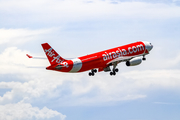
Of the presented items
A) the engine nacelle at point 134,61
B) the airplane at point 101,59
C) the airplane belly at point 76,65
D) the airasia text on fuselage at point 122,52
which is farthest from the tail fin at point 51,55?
the engine nacelle at point 134,61

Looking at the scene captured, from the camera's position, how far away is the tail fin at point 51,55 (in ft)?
388

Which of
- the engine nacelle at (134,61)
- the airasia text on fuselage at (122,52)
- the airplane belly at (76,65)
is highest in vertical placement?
the airasia text on fuselage at (122,52)

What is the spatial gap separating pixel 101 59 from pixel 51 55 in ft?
41.7

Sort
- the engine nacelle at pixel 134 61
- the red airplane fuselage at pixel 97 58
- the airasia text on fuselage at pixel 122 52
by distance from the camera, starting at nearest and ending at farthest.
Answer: the red airplane fuselage at pixel 97 58
the airasia text on fuselage at pixel 122 52
the engine nacelle at pixel 134 61

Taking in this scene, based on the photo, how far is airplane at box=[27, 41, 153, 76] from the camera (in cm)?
11916

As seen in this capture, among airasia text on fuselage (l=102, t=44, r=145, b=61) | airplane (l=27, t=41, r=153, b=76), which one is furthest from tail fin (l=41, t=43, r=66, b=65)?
airasia text on fuselage (l=102, t=44, r=145, b=61)

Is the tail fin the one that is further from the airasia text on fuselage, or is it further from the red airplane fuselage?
the airasia text on fuselage

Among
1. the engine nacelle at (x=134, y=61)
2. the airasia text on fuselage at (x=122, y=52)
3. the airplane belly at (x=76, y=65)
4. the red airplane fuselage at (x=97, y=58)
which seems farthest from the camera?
the engine nacelle at (x=134, y=61)

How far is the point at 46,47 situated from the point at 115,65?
18.6m

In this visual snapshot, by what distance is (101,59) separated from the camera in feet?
409

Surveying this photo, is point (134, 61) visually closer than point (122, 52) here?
Yes

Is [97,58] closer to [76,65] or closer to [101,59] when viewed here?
[101,59]

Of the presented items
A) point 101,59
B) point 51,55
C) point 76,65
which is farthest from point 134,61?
point 51,55

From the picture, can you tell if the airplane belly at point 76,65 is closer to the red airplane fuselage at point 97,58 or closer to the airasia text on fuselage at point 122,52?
the red airplane fuselage at point 97,58
